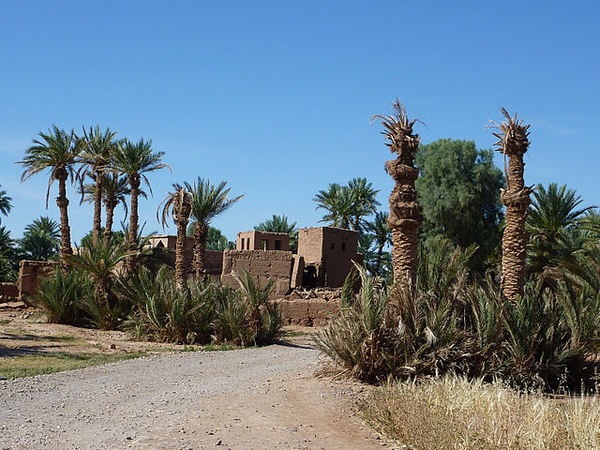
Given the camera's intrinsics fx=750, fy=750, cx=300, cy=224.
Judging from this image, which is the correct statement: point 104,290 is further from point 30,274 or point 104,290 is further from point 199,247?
point 30,274

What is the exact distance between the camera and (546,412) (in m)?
9.47

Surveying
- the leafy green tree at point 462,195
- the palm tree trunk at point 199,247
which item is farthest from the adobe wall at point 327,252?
the leafy green tree at point 462,195

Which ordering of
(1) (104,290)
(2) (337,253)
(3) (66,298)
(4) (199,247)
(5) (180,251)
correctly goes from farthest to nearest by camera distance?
(2) (337,253) → (4) (199,247) → (5) (180,251) → (3) (66,298) → (1) (104,290)

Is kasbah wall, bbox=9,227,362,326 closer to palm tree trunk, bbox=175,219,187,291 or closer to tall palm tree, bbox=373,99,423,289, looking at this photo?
palm tree trunk, bbox=175,219,187,291

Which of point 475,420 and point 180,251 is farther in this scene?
point 180,251

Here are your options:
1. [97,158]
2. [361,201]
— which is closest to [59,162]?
[97,158]

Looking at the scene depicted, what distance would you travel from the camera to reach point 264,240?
3972 cm

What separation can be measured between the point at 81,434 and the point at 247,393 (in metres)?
3.54

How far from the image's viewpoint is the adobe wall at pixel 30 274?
34656 millimetres

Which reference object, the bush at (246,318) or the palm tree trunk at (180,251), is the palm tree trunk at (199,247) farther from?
the bush at (246,318)

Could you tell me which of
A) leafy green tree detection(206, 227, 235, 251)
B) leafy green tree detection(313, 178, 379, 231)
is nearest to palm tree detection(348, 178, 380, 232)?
leafy green tree detection(313, 178, 379, 231)

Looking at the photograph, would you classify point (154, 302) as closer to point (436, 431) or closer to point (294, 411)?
point (294, 411)

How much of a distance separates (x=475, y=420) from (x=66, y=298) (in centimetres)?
2022

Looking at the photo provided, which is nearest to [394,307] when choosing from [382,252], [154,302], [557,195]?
[154,302]
